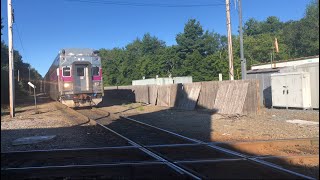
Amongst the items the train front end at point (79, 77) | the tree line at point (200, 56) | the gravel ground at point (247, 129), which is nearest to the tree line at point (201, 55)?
the tree line at point (200, 56)

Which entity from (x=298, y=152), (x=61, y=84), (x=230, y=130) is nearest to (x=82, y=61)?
(x=61, y=84)

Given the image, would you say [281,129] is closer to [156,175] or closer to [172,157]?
[172,157]

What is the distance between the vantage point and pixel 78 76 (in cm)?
2841

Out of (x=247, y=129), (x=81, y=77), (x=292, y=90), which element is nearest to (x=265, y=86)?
(x=292, y=90)

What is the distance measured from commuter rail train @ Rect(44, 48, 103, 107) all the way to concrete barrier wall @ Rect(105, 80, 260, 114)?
18.4 feet

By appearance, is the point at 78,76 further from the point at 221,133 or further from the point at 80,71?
the point at 221,133

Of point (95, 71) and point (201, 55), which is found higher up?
point (201, 55)

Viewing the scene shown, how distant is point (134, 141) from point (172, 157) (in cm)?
334

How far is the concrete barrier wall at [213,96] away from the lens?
2083 centimetres

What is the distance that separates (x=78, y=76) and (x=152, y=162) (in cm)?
2012

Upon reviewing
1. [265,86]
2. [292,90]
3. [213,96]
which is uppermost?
[265,86]

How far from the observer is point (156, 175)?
7.89 meters

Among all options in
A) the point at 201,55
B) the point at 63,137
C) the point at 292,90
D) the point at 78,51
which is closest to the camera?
the point at 63,137

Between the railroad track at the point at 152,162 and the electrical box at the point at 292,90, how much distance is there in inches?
464
